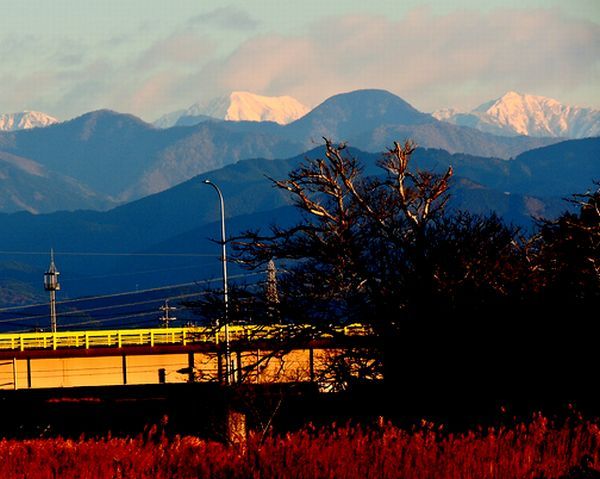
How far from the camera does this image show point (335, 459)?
47.9 ft

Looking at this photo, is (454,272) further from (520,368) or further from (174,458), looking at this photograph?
(174,458)

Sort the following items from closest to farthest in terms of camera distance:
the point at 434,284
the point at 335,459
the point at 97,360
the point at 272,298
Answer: the point at 335,459 < the point at 434,284 < the point at 272,298 < the point at 97,360

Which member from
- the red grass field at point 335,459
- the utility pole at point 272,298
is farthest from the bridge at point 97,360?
the red grass field at point 335,459

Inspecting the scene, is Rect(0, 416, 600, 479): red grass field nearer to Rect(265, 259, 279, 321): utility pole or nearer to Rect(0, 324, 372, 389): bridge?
Rect(265, 259, 279, 321): utility pole

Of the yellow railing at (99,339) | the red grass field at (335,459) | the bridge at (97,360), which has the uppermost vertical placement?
the yellow railing at (99,339)

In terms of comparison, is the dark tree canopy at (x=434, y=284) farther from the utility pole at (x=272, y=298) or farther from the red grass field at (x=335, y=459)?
the red grass field at (x=335, y=459)

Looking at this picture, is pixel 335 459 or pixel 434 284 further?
pixel 434 284

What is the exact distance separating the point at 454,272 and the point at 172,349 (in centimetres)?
3383

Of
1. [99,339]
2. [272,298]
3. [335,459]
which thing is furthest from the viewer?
[99,339]

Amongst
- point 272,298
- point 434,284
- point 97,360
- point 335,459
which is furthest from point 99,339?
point 335,459

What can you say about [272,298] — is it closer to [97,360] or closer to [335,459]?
[335,459]

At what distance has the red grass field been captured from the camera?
548 inches

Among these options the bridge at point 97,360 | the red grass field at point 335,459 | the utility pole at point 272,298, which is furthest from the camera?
the bridge at point 97,360

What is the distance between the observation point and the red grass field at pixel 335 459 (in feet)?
45.7
